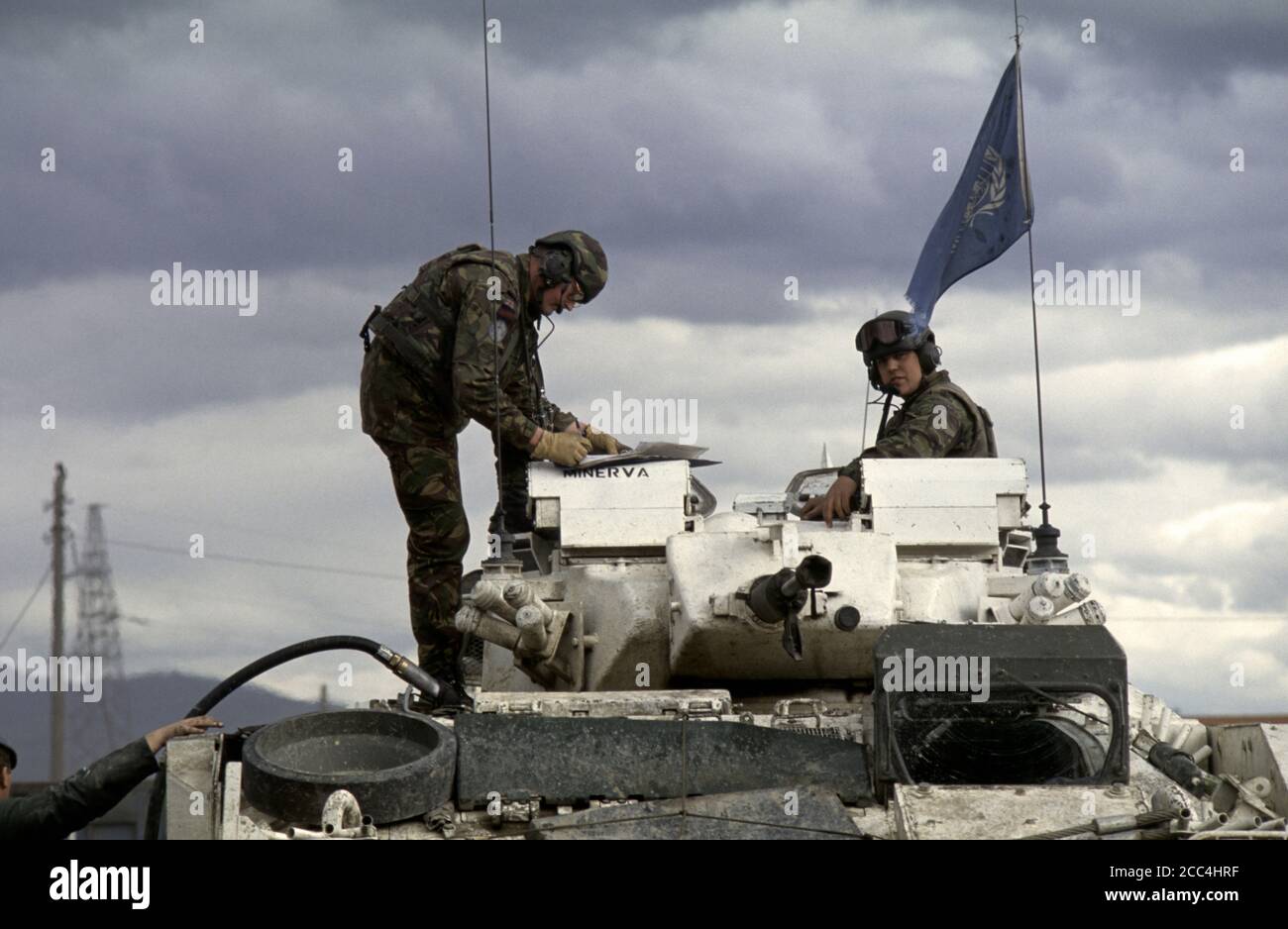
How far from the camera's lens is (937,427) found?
13.8 meters

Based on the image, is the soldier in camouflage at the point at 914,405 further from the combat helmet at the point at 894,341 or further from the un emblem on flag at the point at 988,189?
the un emblem on flag at the point at 988,189

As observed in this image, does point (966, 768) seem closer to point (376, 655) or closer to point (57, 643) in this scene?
point (376, 655)

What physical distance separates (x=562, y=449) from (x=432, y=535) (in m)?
2.26

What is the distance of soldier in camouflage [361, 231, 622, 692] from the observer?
13.2 m

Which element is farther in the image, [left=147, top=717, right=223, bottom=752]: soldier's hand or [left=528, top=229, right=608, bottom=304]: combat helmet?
[left=528, top=229, right=608, bottom=304]: combat helmet

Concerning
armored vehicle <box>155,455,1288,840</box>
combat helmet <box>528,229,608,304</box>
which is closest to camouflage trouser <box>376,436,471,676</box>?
combat helmet <box>528,229,608,304</box>

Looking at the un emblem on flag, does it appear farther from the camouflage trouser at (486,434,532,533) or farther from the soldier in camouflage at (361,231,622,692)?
the camouflage trouser at (486,434,532,533)

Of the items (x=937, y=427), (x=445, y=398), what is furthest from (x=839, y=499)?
(x=445, y=398)

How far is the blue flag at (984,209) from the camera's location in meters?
17.0

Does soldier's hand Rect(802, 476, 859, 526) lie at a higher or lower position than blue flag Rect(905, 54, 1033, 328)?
lower

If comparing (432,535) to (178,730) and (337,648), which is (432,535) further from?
(178,730)
